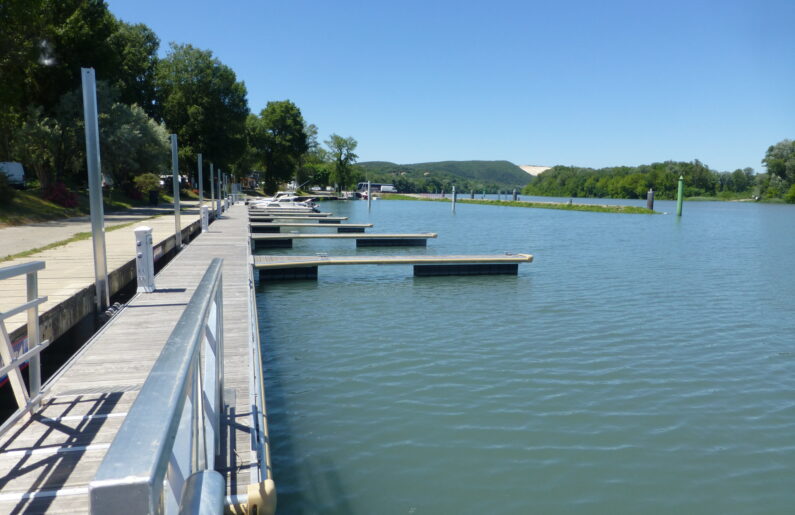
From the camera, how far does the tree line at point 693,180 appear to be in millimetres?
108562

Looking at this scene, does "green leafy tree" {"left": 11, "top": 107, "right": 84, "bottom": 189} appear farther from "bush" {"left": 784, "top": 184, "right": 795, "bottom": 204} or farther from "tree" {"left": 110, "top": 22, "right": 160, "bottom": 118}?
"bush" {"left": 784, "top": 184, "right": 795, "bottom": 204}

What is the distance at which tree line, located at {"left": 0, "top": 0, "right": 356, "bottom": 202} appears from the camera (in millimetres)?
25125

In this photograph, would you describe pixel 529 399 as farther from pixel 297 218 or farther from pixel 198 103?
pixel 198 103

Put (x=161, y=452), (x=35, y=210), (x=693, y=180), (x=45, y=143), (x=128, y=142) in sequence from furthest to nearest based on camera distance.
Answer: (x=693, y=180) < (x=128, y=142) < (x=45, y=143) < (x=35, y=210) < (x=161, y=452)

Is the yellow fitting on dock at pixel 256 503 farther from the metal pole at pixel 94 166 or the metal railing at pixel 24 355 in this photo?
the metal pole at pixel 94 166

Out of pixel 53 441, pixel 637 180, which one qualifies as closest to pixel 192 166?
pixel 53 441

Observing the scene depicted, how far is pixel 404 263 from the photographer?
17.3 m

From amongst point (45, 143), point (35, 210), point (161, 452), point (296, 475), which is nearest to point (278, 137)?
point (45, 143)

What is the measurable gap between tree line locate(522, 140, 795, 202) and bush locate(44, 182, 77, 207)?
115052mm

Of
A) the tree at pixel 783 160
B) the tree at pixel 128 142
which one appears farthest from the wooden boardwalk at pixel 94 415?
the tree at pixel 783 160

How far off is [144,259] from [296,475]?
16.2 feet

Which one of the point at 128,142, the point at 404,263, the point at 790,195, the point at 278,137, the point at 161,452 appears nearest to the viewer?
the point at 161,452

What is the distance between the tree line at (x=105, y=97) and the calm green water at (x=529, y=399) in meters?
17.8

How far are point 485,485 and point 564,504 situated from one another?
2.48 feet
